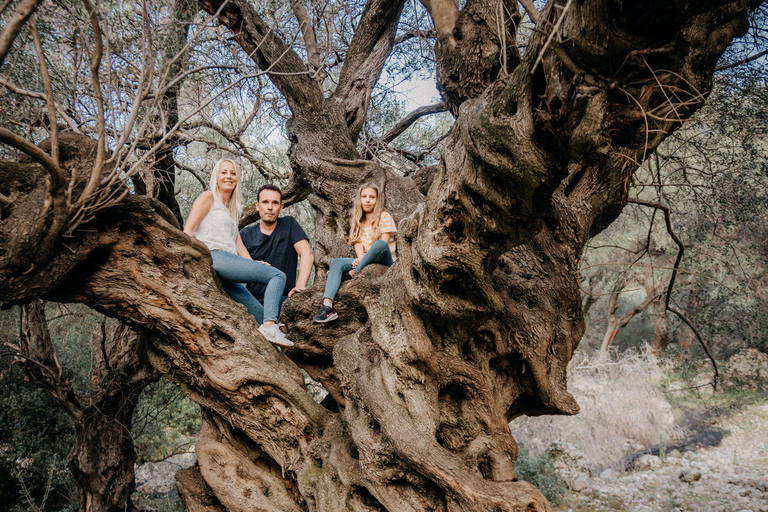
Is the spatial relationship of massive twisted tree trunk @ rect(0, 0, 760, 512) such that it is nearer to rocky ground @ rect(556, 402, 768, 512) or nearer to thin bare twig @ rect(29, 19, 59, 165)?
thin bare twig @ rect(29, 19, 59, 165)

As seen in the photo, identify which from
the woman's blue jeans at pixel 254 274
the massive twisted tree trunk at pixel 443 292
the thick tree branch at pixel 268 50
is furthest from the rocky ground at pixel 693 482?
the thick tree branch at pixel 268 50

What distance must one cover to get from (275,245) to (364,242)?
89 cm

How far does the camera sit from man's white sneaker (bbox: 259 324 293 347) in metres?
Result: 4.15

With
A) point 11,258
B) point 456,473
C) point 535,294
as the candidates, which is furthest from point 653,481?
point 11,258

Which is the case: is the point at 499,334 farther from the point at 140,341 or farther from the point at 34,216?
the point at 140,341

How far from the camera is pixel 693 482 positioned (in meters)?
8.01

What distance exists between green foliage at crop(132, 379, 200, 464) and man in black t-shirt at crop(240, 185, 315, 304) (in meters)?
4.20

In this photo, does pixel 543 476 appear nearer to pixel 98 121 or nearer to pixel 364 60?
pixel 364 60

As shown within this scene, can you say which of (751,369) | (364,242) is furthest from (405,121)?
(751,369)

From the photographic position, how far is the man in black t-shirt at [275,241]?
4.86m

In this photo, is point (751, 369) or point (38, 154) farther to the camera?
point (751, 369)

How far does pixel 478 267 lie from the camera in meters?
3.01

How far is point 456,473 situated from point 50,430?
7423 mm

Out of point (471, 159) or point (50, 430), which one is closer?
point (471, 159)
